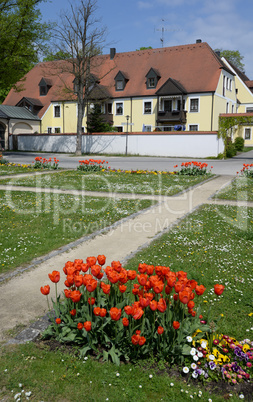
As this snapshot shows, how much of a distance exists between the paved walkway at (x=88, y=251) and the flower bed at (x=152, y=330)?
2.63 ft

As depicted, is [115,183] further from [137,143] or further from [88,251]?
[137,143]

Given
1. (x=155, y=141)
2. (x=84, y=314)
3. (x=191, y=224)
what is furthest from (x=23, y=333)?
(x=155, y=141)

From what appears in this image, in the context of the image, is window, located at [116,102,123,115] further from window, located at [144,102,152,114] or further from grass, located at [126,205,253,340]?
grass, located at [126,205,253,340]

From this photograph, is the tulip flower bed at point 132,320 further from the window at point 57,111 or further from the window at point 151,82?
the window at point 57,111

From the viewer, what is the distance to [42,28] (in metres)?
30.5

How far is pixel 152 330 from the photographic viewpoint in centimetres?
357

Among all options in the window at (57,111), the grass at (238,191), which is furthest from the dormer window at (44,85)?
the grass at (238,191)

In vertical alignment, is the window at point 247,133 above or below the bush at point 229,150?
above

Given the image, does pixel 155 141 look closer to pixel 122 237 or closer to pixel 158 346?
pixel 122 237

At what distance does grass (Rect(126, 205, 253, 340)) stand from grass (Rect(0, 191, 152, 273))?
6.30ft

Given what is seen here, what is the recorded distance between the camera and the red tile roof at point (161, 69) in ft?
141

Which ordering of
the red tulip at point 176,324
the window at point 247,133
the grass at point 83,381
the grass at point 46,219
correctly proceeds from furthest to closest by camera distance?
the window at point 247,133, the grass at point 46,219, the red tulip at point 176,324, the grass at point 83,381

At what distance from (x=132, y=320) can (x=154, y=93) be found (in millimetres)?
44164

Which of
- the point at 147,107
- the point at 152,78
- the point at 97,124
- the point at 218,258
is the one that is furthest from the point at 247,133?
the point at 218,258
